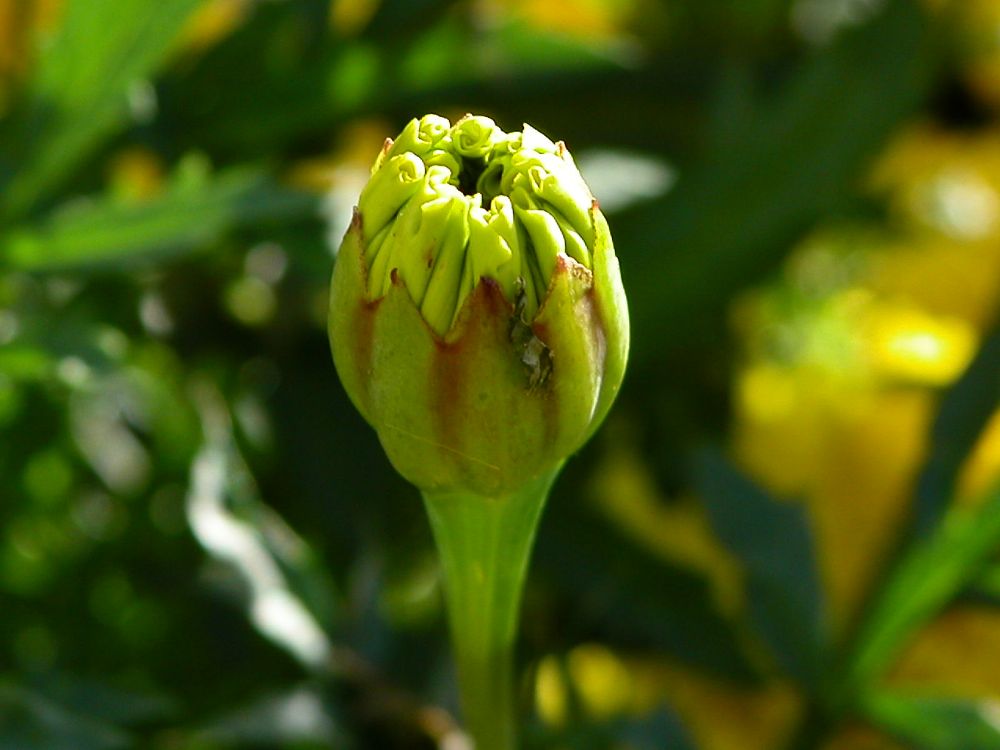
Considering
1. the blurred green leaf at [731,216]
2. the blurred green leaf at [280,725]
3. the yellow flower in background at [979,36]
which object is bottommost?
the blurred green leaf at [280,725]

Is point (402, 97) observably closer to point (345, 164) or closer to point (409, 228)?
point (345, 164)

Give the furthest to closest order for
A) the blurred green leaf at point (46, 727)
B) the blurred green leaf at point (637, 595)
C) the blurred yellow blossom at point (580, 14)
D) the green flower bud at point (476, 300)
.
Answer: the blurred yellow blossom at point (580, 14) → the blurred green leaf at point (637, 595) → the blurred green leaf at point (46, 727) → the green flower bud at point (476, 300)

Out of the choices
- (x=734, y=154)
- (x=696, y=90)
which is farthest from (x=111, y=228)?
(x=696, y=90)

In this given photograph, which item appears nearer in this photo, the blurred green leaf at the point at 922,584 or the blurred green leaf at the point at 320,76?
the blurred green leaf at the point at 922,584

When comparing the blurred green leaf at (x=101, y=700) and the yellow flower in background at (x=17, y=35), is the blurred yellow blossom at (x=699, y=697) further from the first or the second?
the yellow flower in background at (x=17, y=35)

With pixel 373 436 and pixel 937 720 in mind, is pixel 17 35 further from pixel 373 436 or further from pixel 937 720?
pixel 937 720

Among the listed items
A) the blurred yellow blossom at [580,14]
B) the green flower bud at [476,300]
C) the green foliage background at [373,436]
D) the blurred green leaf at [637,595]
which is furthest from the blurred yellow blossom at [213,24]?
the green flower bud at [476,300]

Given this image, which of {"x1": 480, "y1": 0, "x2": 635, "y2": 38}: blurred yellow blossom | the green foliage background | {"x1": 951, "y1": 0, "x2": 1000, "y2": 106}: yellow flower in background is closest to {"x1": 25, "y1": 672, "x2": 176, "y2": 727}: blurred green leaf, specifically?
the green foliage background

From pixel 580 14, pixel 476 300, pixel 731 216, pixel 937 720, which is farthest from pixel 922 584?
pixel 580 14
